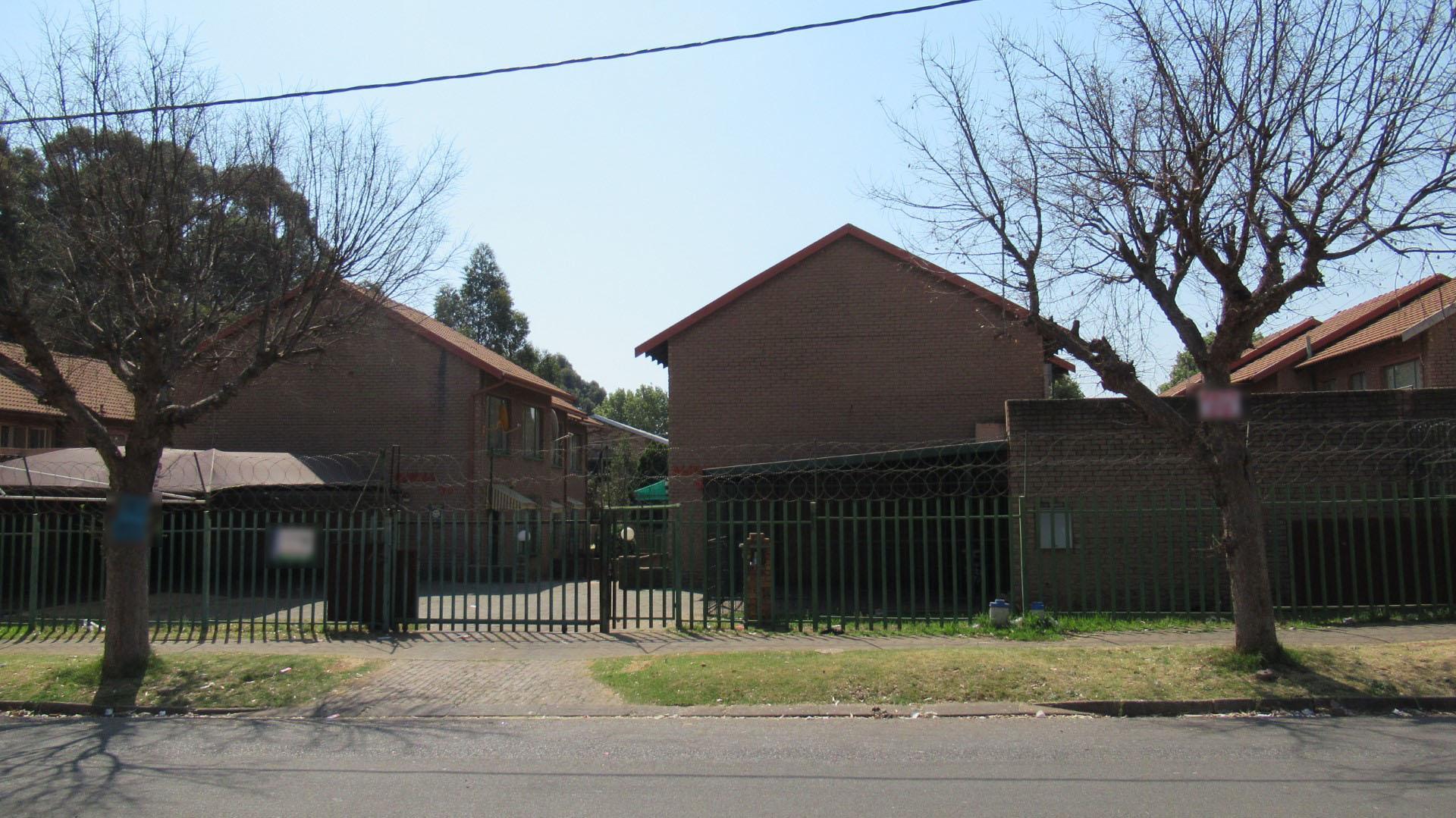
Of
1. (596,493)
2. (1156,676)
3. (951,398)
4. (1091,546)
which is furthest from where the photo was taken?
(596,493)

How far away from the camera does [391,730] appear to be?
8.98 m

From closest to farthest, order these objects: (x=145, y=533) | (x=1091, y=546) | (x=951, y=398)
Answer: (x=145, y=533)
(x=1091, y=546)
(x=951, y=398)

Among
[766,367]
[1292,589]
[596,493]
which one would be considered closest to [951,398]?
[766,367]

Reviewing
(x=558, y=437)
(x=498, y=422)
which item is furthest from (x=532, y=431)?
(x=498, y=422)

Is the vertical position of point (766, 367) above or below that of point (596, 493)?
above

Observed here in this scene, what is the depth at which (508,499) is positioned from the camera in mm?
26891

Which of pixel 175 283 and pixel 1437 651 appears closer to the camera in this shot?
pixel 1437 651

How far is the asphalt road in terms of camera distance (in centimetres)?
629

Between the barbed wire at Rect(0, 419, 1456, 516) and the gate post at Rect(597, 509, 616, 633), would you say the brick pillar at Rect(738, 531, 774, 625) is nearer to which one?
the barbed wire at Rect(0, 419, 1456, 516)

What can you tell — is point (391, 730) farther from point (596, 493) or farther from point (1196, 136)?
point (596, 493)

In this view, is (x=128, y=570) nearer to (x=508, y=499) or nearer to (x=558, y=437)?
(x=508, y=499)

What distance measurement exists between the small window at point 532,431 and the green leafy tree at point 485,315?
2245 cm

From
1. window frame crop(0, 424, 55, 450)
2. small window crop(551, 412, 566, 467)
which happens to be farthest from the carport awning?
window frame crop(0, 424, 55, 450)

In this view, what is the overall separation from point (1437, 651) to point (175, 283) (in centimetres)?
1411
